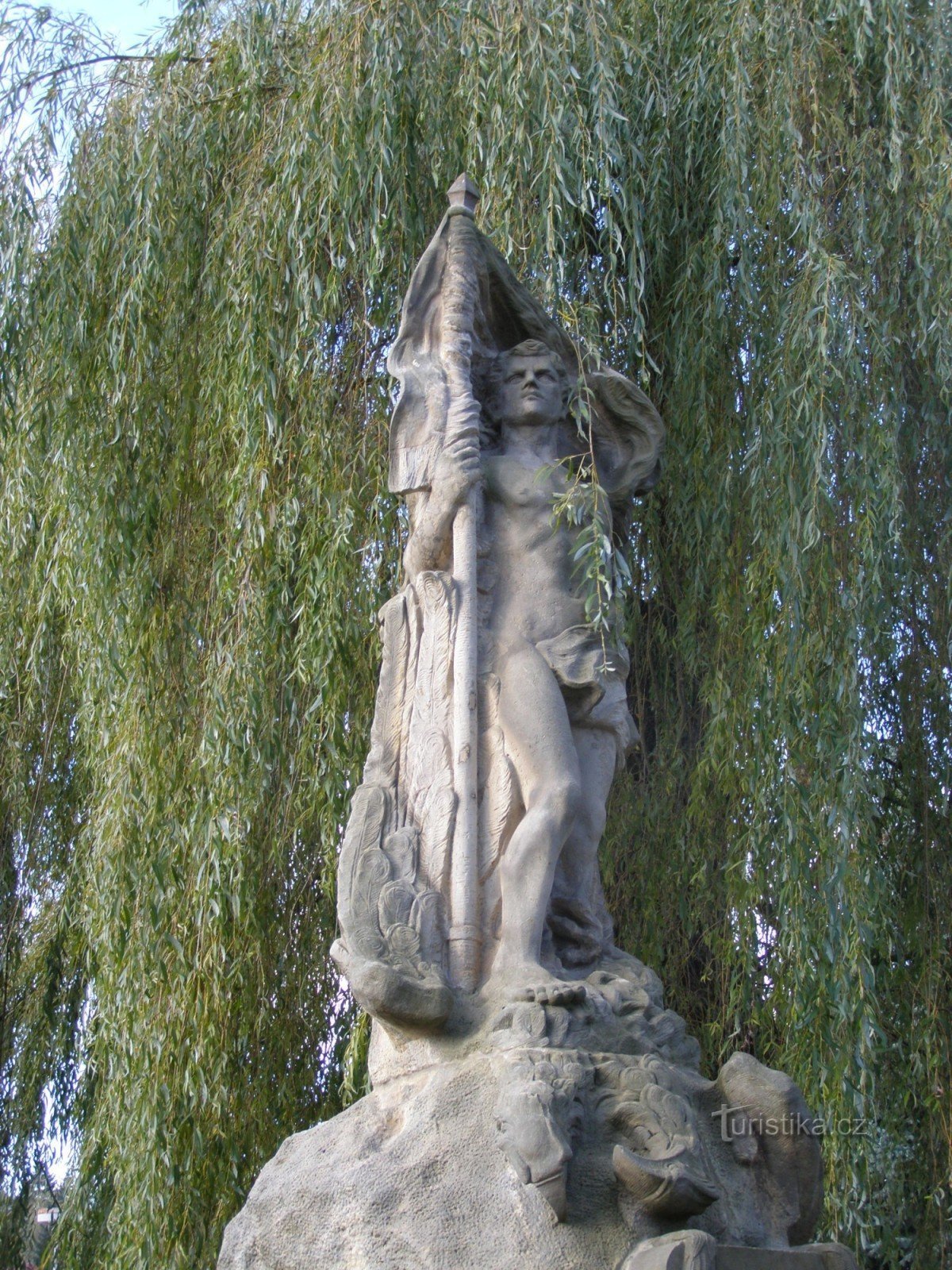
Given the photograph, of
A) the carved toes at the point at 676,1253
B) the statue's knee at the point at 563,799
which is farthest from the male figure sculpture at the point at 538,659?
the carved toes at the point at 676,1253

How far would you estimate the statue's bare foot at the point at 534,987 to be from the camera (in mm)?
3941

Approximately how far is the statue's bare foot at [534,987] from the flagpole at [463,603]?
0.29 ft

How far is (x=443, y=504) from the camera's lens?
464cm

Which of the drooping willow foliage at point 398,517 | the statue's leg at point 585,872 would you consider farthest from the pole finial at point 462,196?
the statue's leg at point 585,872

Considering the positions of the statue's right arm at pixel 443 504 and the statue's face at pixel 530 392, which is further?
the statue's face at pixel 530 392

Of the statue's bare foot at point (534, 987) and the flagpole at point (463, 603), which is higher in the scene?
the flagpole at point (463, 603)

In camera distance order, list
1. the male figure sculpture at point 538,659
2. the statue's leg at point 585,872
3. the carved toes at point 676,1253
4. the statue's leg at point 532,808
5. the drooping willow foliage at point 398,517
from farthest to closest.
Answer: the drooping willow foliage at point 398,517 → the statue's leg at point 585,872 → the male figure sculpture at point 538,659 → the statue's leg at point 532,808 → the carved toes at point 676,1253

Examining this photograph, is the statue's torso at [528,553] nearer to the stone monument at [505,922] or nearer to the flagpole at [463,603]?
the stone monument at [505,922]

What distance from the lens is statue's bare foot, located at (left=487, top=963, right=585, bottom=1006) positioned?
3941 millimetres

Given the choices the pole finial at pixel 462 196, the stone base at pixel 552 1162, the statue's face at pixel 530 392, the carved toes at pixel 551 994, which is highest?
the pole finial at pixel 462 196

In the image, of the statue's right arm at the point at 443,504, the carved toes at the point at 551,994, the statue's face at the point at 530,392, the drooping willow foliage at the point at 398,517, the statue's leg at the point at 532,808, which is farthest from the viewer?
the drooping willow foliage at the point at 398,517

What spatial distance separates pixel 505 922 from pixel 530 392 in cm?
172

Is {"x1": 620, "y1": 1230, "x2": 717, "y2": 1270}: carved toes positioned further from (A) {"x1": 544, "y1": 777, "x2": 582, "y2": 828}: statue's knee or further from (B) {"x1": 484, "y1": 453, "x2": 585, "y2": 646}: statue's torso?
(B) {"x1": 484, "y1": 453, "x2": 585, "y2": 646}: statue's torso

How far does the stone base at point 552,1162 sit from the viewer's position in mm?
3570
